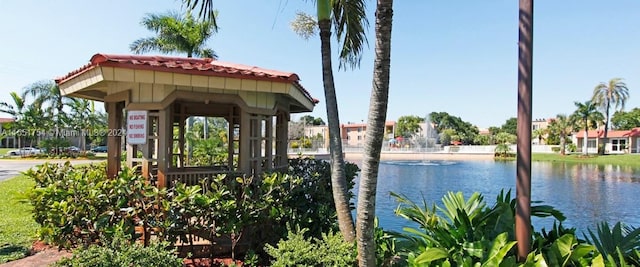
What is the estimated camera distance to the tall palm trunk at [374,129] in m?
3.33

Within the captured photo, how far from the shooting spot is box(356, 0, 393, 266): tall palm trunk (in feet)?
10.9

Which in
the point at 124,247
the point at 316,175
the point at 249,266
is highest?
the point at 316,175

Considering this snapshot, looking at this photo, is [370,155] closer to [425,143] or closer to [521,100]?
[521,100]

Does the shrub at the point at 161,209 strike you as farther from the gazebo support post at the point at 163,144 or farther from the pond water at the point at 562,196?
the pond water at the point at 562,196

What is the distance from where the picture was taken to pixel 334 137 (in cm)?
455

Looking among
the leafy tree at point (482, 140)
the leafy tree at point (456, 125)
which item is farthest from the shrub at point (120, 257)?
the leafy tree at point (456, 125)

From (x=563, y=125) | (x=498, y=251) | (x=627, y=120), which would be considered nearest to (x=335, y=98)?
(x=498, y=251)

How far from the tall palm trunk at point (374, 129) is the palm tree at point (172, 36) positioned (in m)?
17.6

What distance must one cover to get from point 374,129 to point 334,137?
1.17 m

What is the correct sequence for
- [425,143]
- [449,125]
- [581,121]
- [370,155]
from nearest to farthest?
[370,155] → [581,121] → [425,143] → [449,125]

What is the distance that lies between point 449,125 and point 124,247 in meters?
99.4

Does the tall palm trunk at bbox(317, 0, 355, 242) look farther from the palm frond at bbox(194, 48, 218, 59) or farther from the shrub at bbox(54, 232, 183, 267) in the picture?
Result: the palm frond at bbox(194, 48, 218, 59)

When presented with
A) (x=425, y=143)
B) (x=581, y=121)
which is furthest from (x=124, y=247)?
(x=425, y=143)

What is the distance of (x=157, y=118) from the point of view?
19.0 feet
